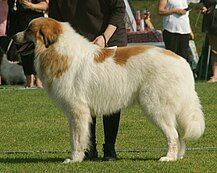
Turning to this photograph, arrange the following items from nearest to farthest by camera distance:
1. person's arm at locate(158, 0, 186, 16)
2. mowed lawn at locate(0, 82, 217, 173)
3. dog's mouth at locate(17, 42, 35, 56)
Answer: mowed lawn at locate(0, 82, 217, 173)
dog's mouth at locate(17, 42, 35, 56)
person's arm at locate(158, 0, 186, 16)

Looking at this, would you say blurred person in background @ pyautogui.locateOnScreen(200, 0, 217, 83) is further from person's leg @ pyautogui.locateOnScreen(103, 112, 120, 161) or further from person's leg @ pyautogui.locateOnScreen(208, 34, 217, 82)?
person's leg @ pyautogui.locateOnScreen(103, 112, 120, 161)

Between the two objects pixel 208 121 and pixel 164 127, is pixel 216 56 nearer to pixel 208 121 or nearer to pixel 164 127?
pixel 208 121

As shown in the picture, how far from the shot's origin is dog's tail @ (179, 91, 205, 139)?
25.5ft

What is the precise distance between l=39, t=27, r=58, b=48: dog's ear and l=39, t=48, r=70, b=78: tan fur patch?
0.27ft

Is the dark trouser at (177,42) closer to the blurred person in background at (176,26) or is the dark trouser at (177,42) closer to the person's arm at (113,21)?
the blurred person in background at (176,26)

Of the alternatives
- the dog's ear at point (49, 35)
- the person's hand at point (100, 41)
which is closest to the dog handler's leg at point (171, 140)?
the person's hand at point (100, 41)

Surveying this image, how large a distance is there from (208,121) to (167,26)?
4.95m

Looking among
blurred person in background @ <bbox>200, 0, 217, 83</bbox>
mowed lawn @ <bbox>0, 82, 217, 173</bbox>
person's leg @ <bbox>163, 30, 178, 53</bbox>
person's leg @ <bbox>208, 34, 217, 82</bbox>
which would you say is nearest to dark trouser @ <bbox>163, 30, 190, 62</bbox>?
person's leg @ <bbox>163, 30, 178, 53</bbox>

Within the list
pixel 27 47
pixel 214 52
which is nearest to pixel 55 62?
pixel 27 47

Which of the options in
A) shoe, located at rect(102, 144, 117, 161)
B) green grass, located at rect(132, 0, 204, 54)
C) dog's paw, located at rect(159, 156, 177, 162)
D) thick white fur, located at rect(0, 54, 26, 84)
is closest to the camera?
dog's paw, located at rect(159, 156, 177, 162)

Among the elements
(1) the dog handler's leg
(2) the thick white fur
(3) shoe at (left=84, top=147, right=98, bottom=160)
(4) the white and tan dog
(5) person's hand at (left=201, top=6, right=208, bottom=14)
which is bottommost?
(2) the thick white fur

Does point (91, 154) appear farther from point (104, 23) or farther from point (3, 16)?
point (3, 16)

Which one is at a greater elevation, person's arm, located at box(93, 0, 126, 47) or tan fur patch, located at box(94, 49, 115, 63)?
person's arm, located at box(93, 0, 126, 47)

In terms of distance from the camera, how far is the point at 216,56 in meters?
17.5
